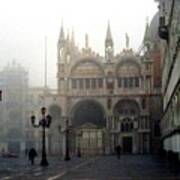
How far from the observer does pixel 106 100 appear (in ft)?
304

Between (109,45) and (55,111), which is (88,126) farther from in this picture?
(109,45)

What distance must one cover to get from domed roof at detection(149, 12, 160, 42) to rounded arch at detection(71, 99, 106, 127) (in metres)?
23.5

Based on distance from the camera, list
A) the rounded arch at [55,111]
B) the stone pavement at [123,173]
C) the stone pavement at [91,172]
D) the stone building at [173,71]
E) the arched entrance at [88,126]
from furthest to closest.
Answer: the rounded arch at [55,111]
the arched entrance at [88,126]
the stone building at [173,71]
the stone pavement at [91,172]
the stone pavement at [123,173]

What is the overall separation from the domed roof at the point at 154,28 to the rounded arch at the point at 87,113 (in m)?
23.5

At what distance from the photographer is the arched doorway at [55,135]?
93062 millimetres

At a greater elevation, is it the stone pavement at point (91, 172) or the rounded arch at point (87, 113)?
the rounded arch at point (87, 113)

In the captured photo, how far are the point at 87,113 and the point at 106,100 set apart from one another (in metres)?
3.95

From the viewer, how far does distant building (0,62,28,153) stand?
112188 mm

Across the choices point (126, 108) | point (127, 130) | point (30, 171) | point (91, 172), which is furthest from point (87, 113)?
point (91, 172)

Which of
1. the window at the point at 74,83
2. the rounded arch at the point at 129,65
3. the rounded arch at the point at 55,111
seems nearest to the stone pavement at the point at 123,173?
the rounded arch at the point at 129,65

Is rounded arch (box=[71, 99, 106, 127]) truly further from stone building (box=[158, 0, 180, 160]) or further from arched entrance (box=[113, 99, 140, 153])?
stone building (box=[158, 0, 180, 160])

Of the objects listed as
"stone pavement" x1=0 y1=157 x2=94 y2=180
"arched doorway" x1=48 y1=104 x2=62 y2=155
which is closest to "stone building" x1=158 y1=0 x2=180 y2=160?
"stone pavement" x1=0 y1=157 x2=94 y2=180

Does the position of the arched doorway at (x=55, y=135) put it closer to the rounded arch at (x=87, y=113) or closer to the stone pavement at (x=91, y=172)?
the rounded arch at (x=87, y=113)

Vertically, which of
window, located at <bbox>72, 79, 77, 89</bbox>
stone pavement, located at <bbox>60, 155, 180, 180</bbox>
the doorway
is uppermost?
window, located at <bbox>72, 79, 77, 89</bbox>
